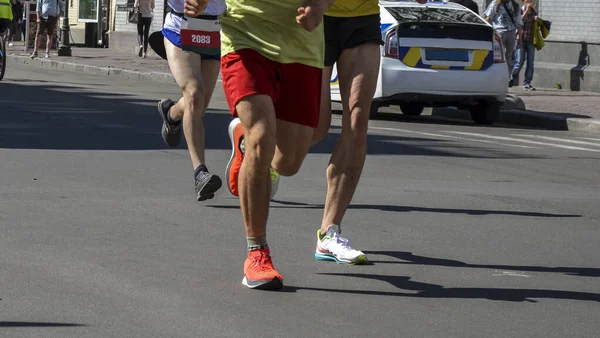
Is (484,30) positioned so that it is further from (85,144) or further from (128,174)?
(128,174)

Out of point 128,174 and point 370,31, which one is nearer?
point 370,31

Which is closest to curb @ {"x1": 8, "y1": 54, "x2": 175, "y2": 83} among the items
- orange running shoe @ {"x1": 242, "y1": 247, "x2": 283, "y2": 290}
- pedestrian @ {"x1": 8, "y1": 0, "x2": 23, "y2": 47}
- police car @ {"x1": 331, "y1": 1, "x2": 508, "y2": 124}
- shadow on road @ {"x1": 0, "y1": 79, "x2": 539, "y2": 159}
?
shadow on road @ {"x1": 0, "y1": 79, "x2": 539, "y2": 159}

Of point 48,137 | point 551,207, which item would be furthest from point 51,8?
point 551,207

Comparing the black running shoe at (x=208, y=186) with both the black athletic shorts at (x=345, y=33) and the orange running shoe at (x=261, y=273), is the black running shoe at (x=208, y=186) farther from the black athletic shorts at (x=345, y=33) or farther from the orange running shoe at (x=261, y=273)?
the orange running shoe at (x=261, y=273)

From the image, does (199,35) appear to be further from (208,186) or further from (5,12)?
(5,12)

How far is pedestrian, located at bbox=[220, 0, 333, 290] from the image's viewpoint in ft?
19.2

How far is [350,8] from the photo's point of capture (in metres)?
6.72

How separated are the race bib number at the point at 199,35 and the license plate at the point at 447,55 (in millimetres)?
8178

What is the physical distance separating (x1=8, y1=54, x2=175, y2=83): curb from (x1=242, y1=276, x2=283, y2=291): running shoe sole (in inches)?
772

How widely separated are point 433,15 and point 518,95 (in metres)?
5.62

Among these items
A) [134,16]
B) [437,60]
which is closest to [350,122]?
[437,60]

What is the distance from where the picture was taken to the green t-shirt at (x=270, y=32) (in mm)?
5941

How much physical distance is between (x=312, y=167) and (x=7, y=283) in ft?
17.8

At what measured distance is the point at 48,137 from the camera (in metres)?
12.8
